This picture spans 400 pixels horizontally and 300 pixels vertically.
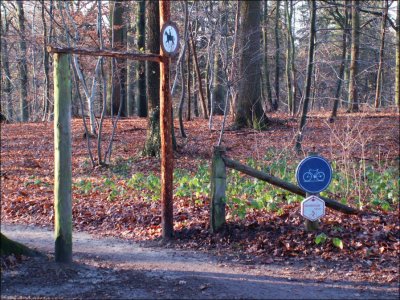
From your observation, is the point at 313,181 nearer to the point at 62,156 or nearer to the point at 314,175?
the point at 314,175

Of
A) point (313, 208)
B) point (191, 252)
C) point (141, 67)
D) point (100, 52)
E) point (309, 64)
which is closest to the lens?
point (100, 52)

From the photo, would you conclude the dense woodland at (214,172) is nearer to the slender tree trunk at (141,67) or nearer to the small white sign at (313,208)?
the small white sign at (313,208)

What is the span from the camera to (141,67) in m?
25.9

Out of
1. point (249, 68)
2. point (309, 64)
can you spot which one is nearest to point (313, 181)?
point (309, 64)

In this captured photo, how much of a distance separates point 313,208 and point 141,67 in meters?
20.0

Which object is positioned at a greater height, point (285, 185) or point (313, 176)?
point (313, 176)

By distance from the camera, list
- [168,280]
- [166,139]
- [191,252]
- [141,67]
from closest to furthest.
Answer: [168,280]
[191,252]
[166,139]
[141,67]

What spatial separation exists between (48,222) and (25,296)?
419 centimetres

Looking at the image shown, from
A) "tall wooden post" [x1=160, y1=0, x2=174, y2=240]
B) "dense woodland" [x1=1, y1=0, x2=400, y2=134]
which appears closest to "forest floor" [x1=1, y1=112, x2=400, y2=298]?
"tall wooden post" [x1=160, y1=0, x2=174, y2=240]

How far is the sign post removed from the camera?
23.0 ft

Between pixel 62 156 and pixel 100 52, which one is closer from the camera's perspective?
pixel 62 156

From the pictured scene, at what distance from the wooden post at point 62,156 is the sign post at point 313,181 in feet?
10.1

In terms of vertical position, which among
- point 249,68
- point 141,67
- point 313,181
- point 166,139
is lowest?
point 313,181

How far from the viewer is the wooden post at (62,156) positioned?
6207 mm
